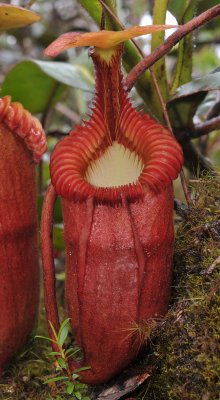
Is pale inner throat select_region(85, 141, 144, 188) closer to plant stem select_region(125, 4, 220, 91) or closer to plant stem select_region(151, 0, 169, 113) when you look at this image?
plant stem select_region(125, 4, 220, 91)

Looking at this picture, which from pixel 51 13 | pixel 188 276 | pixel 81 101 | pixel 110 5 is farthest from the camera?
pixel 51 13

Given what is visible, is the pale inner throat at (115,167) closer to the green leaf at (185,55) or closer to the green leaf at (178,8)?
the green leaf at (185,55)

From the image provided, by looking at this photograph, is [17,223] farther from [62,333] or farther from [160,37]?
[160,37]

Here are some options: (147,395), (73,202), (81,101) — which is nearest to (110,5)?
(73,202)

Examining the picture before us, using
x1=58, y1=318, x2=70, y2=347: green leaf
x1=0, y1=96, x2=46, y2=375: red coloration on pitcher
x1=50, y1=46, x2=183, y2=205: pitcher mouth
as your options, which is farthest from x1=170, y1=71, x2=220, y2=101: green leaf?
x1=58, y1=318, x2=70, y2=347: green leaf

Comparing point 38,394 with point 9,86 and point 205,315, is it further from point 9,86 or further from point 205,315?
point 9,86

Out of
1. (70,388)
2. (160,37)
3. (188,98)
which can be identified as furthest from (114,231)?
(160,37)

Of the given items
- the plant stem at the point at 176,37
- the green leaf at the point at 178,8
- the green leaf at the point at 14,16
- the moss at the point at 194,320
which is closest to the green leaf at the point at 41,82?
the green leaf at the point at 14,16
